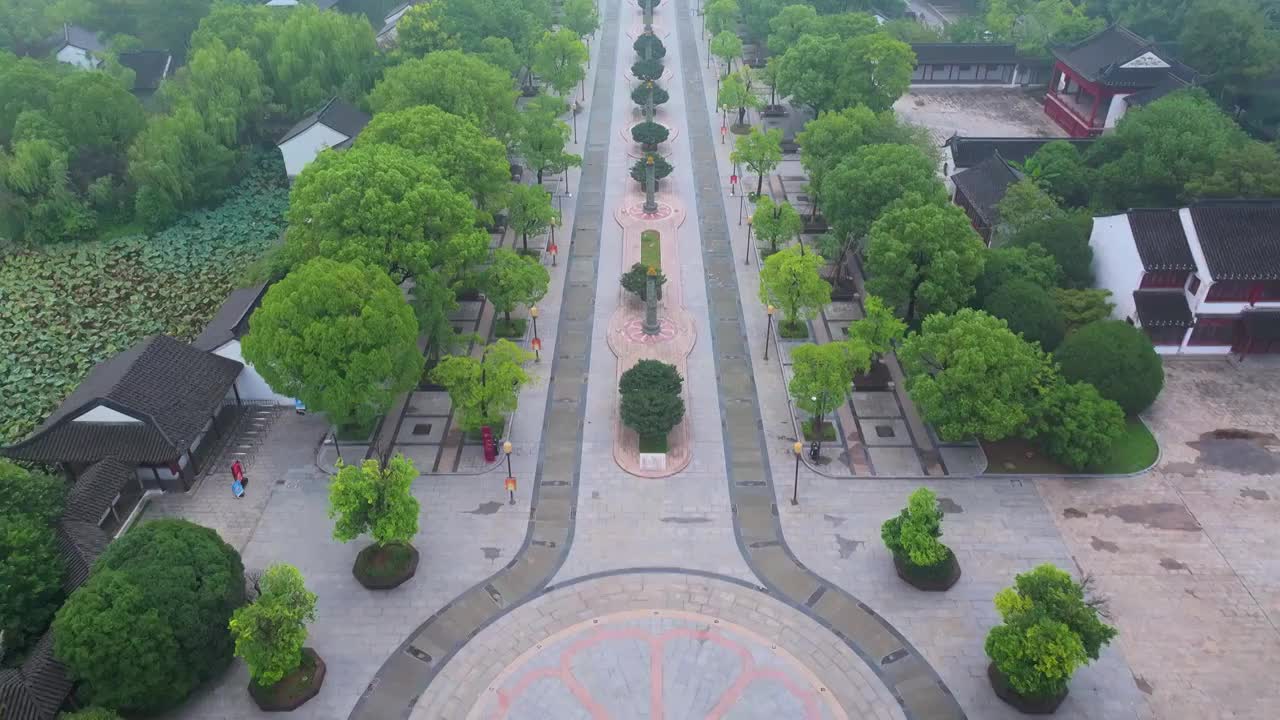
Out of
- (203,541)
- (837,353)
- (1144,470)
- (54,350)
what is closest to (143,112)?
(54,350)

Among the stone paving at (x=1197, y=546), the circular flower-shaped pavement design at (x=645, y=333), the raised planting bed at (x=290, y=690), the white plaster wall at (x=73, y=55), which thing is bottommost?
the stone paving at (x=1197, y=546)

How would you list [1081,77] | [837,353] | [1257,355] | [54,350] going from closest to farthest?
[837,353] → [1257,355] → [54,350] → [1081,77]

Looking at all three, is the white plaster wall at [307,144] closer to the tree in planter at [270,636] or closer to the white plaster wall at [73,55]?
the white plaster wall at [73,55]

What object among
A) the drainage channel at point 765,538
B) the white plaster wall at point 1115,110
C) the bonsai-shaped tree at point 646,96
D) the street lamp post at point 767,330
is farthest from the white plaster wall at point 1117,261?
the bonsai-shaped tree at point 646,96

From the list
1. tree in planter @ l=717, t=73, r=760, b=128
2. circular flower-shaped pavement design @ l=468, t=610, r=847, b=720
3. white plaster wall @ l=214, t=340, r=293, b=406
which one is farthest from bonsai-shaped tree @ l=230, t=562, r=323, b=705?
tree in planter @ l=717, t=73, r=760, b=128

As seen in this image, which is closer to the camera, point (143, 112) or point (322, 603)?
point (322, 603)

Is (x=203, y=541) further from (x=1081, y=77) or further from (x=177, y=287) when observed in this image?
(x=1081, y=77)
